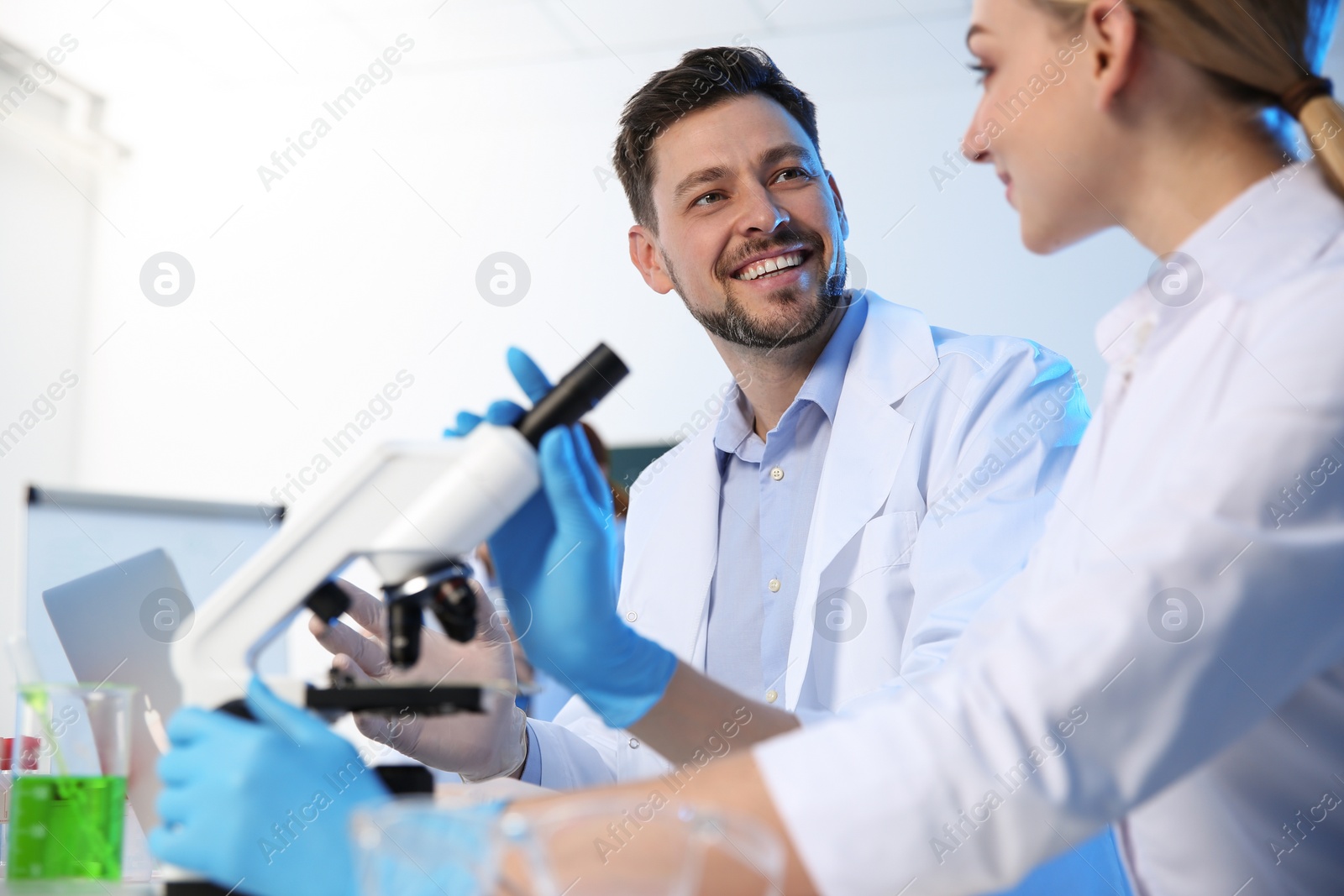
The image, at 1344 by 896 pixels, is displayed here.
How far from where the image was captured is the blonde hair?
0.94 m

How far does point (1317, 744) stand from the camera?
2.98ft

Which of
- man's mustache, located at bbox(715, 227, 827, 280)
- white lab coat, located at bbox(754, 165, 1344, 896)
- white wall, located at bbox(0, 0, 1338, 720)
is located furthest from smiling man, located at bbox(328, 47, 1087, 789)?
white wall, located at bbox(0, 0, 1338, 720)

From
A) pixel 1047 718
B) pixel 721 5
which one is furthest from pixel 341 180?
pixel 1047 718

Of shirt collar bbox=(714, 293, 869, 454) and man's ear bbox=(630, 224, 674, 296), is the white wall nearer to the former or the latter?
man's ear bbox=(630, 224, 674, 296)

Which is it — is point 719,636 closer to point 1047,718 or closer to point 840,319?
point 840,319

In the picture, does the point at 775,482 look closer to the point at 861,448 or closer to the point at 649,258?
the point at 861,448

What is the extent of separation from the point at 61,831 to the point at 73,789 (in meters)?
0.04

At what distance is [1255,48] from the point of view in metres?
0.94

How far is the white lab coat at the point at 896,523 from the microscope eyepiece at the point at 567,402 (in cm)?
70

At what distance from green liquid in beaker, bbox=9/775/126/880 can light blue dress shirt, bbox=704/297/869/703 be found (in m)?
1.03

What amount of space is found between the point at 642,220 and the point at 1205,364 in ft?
5.38

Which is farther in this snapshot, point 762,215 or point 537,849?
point 762,215

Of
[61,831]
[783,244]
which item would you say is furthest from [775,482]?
[61,831]

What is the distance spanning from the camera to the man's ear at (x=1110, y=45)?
0.94m
